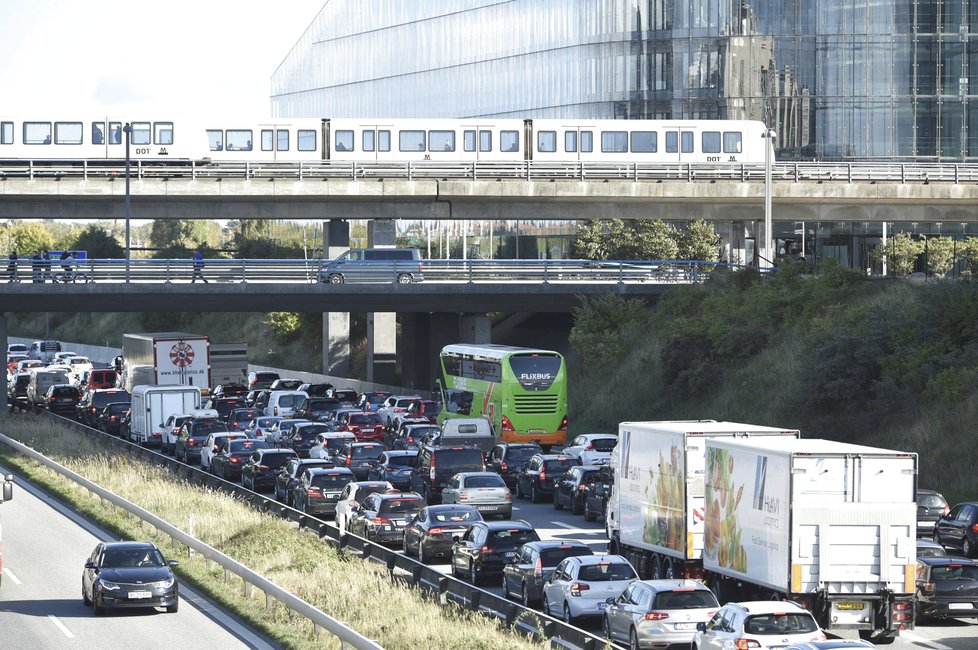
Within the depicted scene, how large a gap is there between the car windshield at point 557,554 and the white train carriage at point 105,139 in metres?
46.9

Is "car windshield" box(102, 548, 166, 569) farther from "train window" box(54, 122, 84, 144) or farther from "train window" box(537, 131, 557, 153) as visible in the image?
"train window" box(537, 131, 557, 153)

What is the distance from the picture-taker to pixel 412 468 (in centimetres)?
4181

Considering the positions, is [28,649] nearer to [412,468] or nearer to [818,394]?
[412,468]

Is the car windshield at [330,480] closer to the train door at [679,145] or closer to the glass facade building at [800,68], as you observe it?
the train door at [679,145]

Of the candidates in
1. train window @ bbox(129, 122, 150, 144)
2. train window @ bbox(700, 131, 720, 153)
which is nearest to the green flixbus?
train window @ bbox(129, 122, 150, 144)

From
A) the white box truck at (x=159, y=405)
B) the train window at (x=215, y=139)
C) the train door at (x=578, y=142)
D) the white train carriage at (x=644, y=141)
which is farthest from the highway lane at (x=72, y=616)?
the train door at (x=578, y=142)

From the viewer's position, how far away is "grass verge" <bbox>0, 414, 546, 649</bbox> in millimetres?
22578

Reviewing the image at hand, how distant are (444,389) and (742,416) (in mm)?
11351

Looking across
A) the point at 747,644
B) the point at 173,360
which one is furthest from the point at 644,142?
the point at 747,644

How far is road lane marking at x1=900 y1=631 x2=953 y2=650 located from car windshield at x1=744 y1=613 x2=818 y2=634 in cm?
412

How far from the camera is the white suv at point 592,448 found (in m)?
43.2

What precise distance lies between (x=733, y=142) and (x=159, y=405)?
32.5 metres

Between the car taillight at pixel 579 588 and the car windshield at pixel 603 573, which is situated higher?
the car windshield at pixel 603 573

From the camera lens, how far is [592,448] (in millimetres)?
45250
